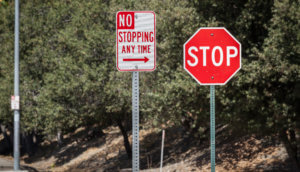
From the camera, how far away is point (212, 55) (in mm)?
6008

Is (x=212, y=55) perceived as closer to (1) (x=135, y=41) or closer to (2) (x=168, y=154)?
(1) (x=135, y=41)

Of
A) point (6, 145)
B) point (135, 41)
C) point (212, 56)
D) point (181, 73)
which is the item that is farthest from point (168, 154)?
point (6, 145)

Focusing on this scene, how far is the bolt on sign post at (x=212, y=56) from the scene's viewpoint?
18.7 feet

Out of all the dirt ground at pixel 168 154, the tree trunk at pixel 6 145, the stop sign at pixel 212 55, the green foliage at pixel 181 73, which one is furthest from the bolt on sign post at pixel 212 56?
the tree trunk at pixel 6 145

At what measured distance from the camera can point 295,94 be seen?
994cm

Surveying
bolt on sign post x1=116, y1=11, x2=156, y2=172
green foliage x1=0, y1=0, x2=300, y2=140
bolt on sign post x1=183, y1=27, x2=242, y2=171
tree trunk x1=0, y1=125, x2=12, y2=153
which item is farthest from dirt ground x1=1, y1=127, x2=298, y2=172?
bolt on sign post x1=116, y1=11, x2=156, y2=172

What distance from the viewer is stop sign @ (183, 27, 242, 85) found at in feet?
18.7

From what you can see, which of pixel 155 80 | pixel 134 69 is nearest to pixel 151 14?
pixel 134 69

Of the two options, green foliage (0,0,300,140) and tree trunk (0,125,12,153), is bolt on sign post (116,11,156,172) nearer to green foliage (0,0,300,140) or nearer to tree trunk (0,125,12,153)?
green foliage (0,0,300,140)

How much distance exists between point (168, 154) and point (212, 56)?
16.5 meters

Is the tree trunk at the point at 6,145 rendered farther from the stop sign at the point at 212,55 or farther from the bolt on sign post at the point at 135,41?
the bolt on sign post at the point at 135,41

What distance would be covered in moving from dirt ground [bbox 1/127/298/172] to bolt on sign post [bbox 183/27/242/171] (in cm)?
833

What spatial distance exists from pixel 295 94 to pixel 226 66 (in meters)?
4.87

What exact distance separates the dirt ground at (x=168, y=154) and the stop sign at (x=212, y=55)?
27.3 feet
